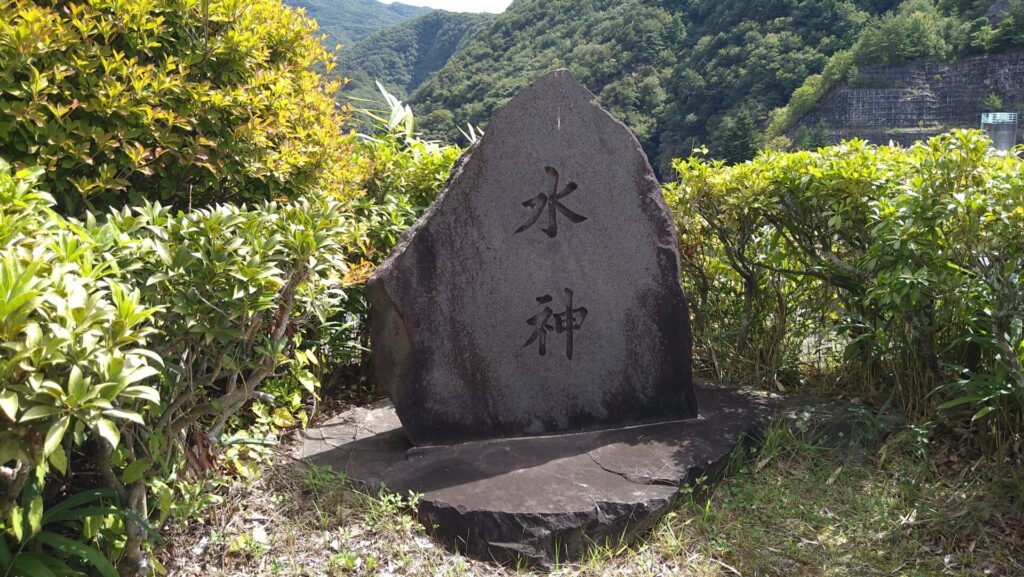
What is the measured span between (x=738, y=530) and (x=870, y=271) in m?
1.37

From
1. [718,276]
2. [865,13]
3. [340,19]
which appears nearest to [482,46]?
[865,13]

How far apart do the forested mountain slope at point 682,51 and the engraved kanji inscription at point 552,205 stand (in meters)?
34.6

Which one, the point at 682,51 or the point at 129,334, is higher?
the point at 682,51

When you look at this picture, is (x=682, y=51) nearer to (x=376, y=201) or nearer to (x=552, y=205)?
(x=376, y=201)

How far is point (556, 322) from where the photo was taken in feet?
10.5

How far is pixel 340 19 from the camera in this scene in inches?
3270

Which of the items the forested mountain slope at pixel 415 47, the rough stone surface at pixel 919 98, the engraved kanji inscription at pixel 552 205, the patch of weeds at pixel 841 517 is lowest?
the patch of weeds at pixel 841 517

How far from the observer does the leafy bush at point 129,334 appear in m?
1.48

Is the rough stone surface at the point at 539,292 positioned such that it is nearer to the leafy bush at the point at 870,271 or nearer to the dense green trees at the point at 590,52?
the leafy bush at the point at 870,271

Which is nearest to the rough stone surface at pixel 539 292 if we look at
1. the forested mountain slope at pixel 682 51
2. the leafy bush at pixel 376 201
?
the leafy bush at pixel 376 201

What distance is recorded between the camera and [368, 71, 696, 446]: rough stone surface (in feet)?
9.83

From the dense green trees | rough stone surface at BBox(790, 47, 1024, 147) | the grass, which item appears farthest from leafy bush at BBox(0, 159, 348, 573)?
rough stone surface at BBox(790, 47, 1024, 147)

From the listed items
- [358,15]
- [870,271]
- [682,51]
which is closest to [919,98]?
[682,51]

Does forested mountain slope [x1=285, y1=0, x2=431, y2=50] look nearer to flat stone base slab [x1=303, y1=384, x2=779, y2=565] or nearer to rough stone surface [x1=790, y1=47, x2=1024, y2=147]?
rough stone surface [x1=790, y1=47, x2=1024, y2=147]
